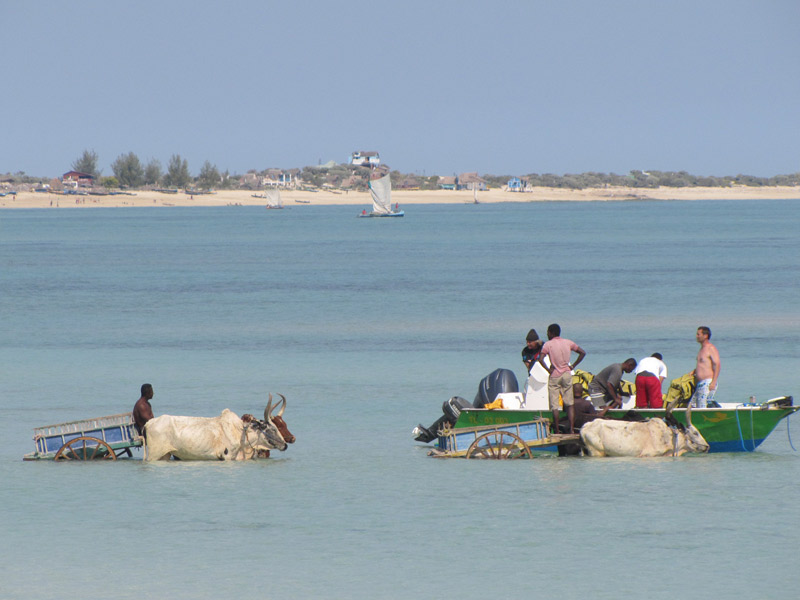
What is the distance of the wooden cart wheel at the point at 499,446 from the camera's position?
18.7m

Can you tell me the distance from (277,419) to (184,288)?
3937cm

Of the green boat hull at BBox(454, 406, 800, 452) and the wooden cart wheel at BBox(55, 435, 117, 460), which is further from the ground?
the green boat hull at BBox(454, 406, 800, 452)

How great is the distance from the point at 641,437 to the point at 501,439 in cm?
211

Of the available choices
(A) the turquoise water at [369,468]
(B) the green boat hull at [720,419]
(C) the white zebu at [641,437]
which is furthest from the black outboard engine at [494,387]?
(C) the white zebu at [641,437]

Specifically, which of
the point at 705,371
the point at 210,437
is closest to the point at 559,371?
the point at 705,371

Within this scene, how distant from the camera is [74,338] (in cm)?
3750

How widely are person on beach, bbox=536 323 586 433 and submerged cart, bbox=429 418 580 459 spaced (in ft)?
0.95

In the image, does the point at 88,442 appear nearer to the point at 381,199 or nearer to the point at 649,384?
the point at 649,384

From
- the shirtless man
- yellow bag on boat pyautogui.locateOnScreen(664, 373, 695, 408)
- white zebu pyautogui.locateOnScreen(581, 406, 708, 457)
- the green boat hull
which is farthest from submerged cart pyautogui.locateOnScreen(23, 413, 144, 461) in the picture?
the shirtless man

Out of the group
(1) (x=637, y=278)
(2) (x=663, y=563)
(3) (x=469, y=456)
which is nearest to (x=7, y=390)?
(3) (x=469, y=456)

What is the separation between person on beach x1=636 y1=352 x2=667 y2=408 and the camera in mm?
18562

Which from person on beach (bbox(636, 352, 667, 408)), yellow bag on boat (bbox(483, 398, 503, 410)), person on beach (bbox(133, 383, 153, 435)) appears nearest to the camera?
person on beach (bbox(133, 383, 153, 435))

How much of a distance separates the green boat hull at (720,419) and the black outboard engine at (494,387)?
A: 2.33ft

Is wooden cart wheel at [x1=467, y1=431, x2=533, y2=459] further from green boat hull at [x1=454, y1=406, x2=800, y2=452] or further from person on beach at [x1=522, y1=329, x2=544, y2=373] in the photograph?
person on beach at [x1=522, y1=329, x2=544, y2=373]
